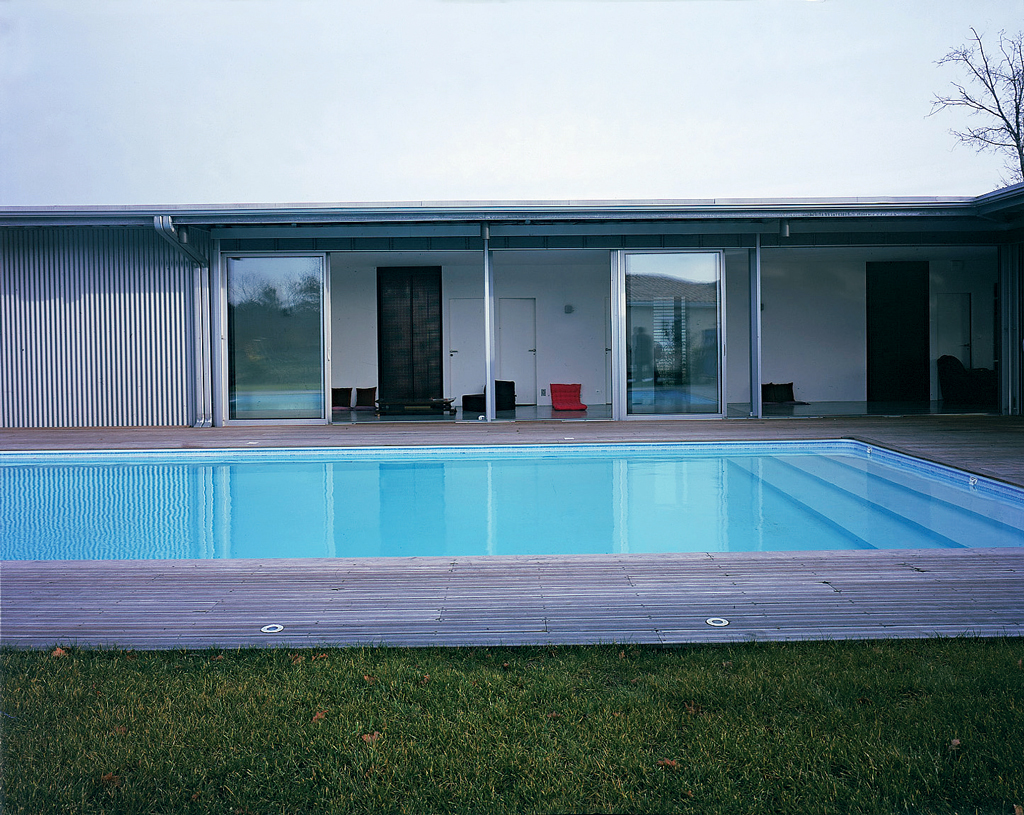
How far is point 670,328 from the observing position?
1173 cm

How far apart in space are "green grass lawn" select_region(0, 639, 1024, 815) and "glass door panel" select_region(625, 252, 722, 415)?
346 inches

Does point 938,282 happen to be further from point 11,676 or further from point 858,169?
point 11,676

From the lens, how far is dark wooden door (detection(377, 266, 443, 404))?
610 inches

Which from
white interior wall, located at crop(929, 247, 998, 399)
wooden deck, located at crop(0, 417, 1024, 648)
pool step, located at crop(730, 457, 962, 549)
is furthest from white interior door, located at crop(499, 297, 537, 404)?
wooden deck, located at crop(0, 417, 1024, 648)

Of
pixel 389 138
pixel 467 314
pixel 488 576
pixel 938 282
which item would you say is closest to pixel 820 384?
pixel 938 282

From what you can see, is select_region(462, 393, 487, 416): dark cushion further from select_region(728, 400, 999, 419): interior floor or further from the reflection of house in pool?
select_region(728, 400, 999, 419): interior floor

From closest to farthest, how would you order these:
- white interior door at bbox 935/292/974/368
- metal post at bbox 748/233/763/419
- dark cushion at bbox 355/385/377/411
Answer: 1. metal post at bbox 748/233/763/419
2. dark cushion at bbox 355/385/377/411
3. white interior door at bbox 935/292/974/368

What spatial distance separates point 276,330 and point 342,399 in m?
3.77

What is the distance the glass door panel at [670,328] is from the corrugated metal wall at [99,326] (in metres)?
6.01

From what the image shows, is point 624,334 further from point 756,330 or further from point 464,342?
point 464,342

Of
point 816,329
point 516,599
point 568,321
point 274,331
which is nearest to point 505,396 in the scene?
point 568,321

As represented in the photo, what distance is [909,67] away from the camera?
58.3ft

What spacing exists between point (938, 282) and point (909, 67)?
5325 millimetres

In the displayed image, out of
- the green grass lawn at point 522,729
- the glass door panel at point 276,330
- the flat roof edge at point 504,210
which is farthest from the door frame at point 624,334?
the green grass lawn at point 522,729
